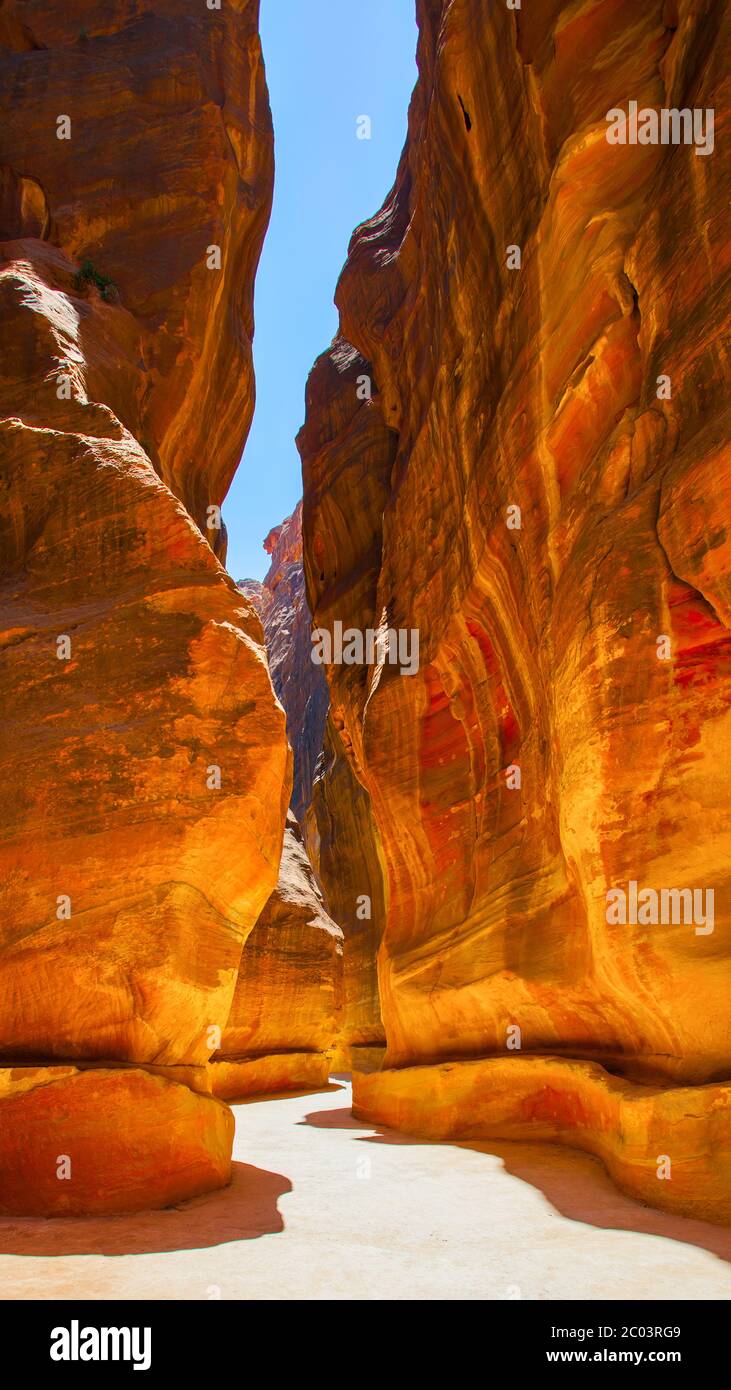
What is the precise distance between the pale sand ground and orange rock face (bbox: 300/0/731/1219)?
75cm

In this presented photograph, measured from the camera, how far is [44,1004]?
21.6ft

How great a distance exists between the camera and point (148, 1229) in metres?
5.57

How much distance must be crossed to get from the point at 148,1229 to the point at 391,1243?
1.57 m

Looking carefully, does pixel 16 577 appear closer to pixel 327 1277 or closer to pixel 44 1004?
pixel 44 1004

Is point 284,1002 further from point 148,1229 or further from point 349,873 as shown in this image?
point 148,1229

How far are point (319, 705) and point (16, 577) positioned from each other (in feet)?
123

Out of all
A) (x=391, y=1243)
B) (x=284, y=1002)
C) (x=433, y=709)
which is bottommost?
(x=284, y=1002)

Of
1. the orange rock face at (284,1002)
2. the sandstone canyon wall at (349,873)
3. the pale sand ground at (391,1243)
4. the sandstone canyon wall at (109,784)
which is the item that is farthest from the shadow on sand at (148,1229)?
the sandstone canyon wall at (349,873)

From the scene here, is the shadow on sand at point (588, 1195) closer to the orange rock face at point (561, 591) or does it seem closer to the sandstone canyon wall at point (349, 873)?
the orange rock face at point (561, 591)

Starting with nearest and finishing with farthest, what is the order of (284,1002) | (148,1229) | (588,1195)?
1. (148,1229)
2. (588,1195)
3. (284,1002)

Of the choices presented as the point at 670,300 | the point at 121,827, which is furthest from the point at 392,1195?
the point at 670,300

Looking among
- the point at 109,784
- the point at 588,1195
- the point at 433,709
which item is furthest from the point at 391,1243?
the point at 433,709

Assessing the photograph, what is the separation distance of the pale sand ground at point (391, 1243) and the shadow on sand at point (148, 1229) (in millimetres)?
13

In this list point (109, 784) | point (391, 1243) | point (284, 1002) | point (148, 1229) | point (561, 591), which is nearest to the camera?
point (148, 1229)
